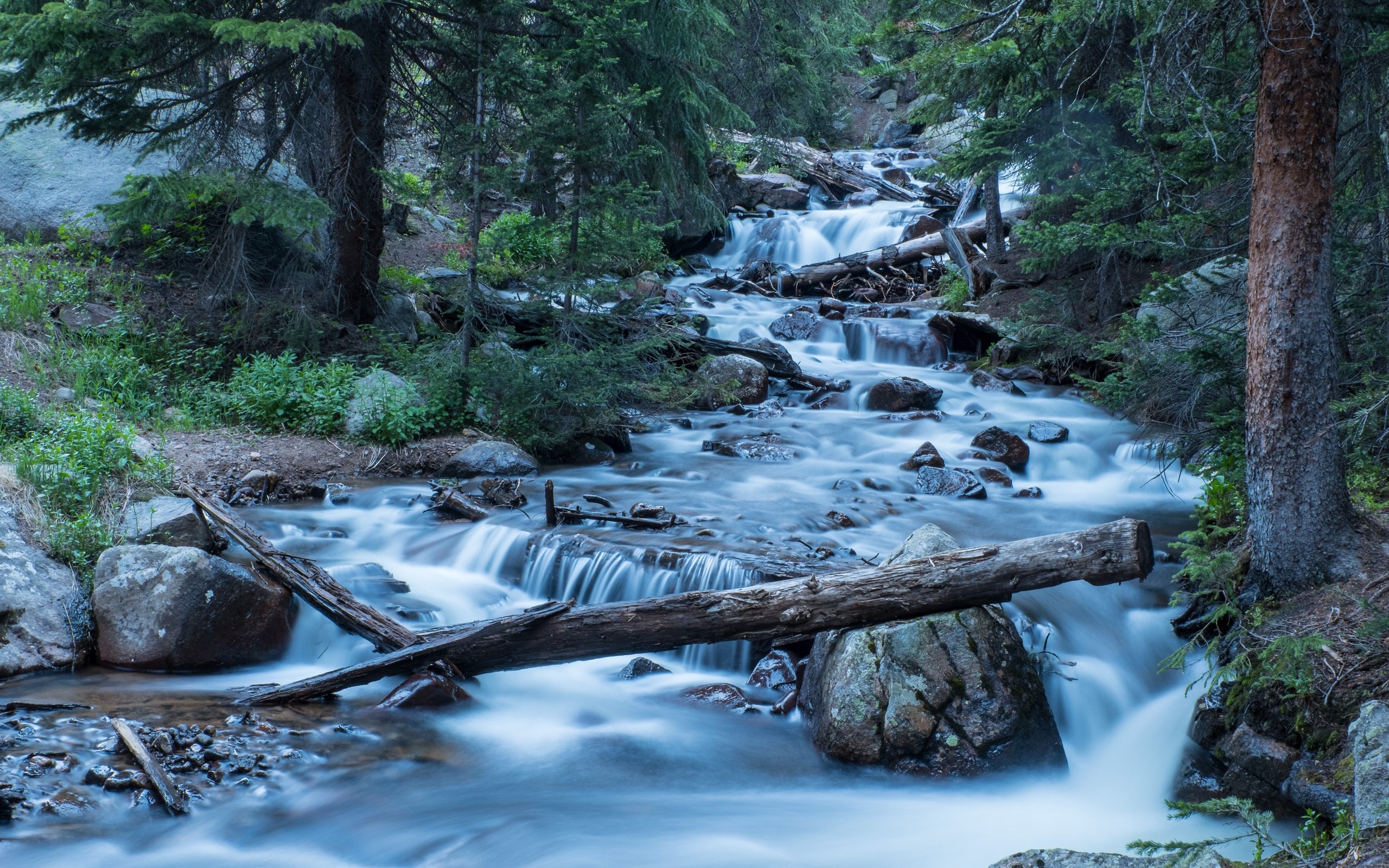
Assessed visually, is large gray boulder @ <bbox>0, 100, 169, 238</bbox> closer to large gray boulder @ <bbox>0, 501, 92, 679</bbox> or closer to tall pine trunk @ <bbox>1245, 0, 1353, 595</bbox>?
large gray boulder @ <bbox>0, 501, 92, 679</bbox>

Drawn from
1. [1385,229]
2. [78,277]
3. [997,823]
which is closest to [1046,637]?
[997,823]

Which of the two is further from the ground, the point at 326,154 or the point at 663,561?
the point at 326,154

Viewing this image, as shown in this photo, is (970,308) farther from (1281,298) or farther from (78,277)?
(78,277)

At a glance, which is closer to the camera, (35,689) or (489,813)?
(489,813)

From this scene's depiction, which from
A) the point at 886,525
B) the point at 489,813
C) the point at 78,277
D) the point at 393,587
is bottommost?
the point at 489,813

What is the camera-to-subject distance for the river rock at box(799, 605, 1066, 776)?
17.6ft

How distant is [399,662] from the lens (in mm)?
5871

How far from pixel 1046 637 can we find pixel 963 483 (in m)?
3.90

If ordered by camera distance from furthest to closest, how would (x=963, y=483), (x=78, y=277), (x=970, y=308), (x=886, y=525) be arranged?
1. (x=970, y=308)
2. (x=78, y=277)
3. (x=963, y=483)
4. (x=886, y=525)

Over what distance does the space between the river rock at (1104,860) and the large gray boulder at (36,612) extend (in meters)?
5.68

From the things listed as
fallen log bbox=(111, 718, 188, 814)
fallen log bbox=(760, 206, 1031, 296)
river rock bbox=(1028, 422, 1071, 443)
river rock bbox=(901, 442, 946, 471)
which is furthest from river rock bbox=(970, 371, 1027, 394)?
fallen log bbox=(111, 718, 188, 814)

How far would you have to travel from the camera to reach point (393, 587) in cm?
758

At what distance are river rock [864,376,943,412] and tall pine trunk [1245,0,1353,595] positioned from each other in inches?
334

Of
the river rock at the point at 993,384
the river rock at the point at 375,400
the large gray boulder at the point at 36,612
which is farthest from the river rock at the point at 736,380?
the large gray boulder at the point at 36,612
